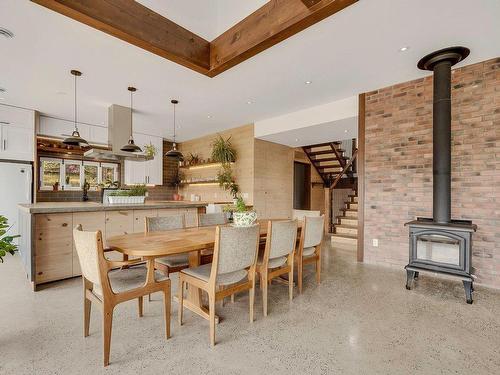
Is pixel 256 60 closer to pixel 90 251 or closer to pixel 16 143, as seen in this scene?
pixel 90 251

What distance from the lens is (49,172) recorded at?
5621 mm

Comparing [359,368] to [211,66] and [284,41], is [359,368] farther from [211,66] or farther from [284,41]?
[211,66]

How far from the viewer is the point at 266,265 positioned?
93.6 inches

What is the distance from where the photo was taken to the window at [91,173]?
6124 mm

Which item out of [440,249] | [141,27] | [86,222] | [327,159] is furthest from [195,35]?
[327,159]

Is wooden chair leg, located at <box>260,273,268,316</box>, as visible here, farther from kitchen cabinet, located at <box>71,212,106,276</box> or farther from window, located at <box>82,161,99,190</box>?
window, located at <box>82,161,99,190</box>

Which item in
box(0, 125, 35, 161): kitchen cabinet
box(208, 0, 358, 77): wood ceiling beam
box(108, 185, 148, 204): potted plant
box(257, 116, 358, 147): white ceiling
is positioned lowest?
box(108, 185, 148, 204): potted plant

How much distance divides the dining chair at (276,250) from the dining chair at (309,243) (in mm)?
285

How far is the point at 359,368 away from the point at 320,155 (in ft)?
20.7

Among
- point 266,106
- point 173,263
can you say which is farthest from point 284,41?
point 173,263

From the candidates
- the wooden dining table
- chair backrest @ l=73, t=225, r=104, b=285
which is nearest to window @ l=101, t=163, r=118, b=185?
the wooden dining table

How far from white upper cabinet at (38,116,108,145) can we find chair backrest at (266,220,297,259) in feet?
17.7

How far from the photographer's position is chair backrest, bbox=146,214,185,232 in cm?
279

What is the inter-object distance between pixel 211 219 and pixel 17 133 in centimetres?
434
